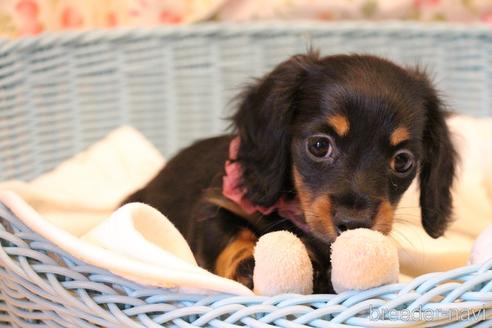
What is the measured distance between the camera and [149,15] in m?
2.90

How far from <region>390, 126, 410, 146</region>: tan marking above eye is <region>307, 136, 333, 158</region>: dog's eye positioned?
Answer: 13 cm

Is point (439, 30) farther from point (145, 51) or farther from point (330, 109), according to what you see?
point (330, 109)

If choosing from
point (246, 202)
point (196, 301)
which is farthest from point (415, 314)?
point (246, 202)

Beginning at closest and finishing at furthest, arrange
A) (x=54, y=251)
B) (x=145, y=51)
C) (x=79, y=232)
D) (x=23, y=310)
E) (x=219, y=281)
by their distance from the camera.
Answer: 1. (x=219, y=281)
2. (x=54, y=251)
3. (x=23, y=310)
4. (x=79, y=232)
5. (x=145, y=51)

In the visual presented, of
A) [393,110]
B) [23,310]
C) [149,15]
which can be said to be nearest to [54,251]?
[23,310]

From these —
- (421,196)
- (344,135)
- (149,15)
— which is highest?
(149,15)

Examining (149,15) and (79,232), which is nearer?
(79,232)

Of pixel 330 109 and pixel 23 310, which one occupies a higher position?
pixel 330 109

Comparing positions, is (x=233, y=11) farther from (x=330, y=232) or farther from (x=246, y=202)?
(x=330, y=232)

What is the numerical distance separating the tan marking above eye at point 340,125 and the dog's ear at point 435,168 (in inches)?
12.0

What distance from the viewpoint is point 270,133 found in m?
1.58

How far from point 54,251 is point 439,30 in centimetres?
195

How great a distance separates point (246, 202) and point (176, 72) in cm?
113

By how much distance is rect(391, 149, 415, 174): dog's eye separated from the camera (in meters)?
1.52
